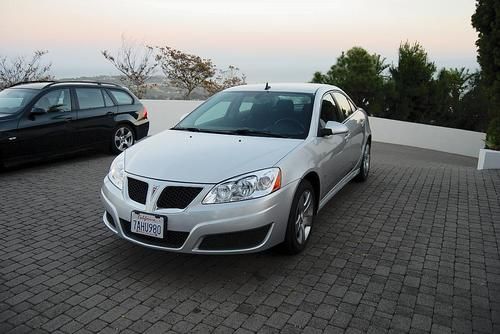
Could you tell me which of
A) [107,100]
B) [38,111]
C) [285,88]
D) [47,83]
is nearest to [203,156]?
[285,88]

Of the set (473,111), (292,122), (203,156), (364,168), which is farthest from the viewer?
(473,111)

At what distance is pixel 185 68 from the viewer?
21.3 meters

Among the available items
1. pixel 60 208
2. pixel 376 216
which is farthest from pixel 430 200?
pixel 60 208

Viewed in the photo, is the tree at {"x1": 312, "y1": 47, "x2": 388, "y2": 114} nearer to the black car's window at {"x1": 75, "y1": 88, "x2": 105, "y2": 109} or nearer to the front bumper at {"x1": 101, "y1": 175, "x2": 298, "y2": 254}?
the black car's window at {"x1": 75, "y1": 88, "x2": 105, "y2": 109}

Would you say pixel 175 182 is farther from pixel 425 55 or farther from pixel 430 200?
pixel 425 55

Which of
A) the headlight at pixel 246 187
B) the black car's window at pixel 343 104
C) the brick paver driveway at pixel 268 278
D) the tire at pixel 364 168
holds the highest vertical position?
the black car's window at pixel 343 104

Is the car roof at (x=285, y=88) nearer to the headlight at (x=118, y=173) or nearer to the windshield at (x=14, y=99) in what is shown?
the headlight at (x=118, y=173)

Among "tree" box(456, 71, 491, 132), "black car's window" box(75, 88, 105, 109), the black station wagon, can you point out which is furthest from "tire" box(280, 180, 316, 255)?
"tree" box(456, 71, 491, 132)

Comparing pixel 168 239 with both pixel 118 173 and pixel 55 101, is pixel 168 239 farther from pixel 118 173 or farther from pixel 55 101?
pixel 55 101

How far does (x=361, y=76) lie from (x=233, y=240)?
21096 mm

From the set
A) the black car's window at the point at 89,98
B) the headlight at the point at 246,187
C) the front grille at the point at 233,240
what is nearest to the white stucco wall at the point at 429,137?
the black car's window at the point at 89,98

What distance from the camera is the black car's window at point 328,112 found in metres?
4.74

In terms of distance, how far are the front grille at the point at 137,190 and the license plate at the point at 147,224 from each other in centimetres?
13

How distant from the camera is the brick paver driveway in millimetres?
2981
